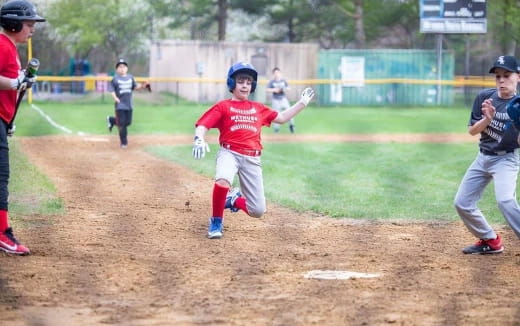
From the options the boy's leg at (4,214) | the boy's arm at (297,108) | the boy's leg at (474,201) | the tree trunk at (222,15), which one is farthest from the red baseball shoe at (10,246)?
the tree trunk at (222,15)

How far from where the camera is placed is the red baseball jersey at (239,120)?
827 cm

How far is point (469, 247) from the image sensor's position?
768cm

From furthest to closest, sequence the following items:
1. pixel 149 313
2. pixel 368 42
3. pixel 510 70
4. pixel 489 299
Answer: pixel 368 42 → pixel 510 70 → pixel 489 299 → pixel 149 313

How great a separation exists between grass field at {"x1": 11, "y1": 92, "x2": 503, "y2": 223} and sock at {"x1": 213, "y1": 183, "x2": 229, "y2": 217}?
2.06 m

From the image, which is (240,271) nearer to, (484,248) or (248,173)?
(248,173)

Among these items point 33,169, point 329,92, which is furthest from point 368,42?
point 33,169

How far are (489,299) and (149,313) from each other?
6.87 feet

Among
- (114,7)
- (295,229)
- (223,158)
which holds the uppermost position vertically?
(114,7)

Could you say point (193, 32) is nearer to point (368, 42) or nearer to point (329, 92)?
point (368, 42)

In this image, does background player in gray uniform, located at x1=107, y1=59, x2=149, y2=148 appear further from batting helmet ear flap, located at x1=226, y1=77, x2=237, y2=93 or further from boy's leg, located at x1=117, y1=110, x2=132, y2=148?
batting helmet ear flap, located at x1=226, y1=77, x2=237, y2=93

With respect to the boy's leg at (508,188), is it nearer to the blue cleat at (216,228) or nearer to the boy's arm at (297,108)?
the boy's arm at (297,108)

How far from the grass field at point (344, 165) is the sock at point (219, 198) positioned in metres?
2.06

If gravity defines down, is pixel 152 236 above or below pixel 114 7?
below

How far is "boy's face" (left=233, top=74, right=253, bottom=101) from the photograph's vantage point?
27.1ft
